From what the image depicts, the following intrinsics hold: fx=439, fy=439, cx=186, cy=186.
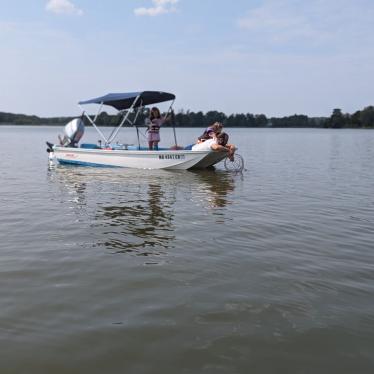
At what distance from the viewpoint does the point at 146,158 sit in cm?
1808

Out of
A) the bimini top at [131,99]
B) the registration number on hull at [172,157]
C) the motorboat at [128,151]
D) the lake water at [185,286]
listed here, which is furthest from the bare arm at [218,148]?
the lake water at [185,286]

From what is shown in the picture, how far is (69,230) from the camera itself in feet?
26.2

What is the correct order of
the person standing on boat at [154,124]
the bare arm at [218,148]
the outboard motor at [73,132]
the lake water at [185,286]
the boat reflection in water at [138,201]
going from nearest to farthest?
the lake water at [185,286] < the boat reflection in water at [138,201] < the bare arm at [218,148] < the person standing on boat at [154,124] < the outboard motor at [73,132]

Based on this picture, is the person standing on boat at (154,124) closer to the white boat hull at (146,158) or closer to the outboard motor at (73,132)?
the white boat hull at (146,158)

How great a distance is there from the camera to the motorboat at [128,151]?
1755 centimetres

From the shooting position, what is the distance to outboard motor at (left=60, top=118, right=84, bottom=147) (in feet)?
69.2

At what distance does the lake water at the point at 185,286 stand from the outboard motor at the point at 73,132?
412 inches

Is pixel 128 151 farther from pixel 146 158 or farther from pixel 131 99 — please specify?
pixel 131 99

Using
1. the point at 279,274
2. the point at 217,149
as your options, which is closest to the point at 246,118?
the point at 217,149

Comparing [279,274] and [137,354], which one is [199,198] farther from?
[137,354]

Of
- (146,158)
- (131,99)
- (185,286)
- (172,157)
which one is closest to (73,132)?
(131,99)

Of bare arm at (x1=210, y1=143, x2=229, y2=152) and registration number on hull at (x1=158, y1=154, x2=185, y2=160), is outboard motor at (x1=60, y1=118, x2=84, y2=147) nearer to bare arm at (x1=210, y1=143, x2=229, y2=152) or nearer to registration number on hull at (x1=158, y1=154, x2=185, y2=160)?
registration number on hull at (x1=158, y1=154, x2=185, y2=160)

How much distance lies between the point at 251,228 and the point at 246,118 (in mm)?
158659

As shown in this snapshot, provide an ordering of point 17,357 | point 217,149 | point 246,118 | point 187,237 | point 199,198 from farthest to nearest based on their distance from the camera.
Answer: point 246,118 < point 217,149 < point 199,198 < point 187,237 < point 17,357
